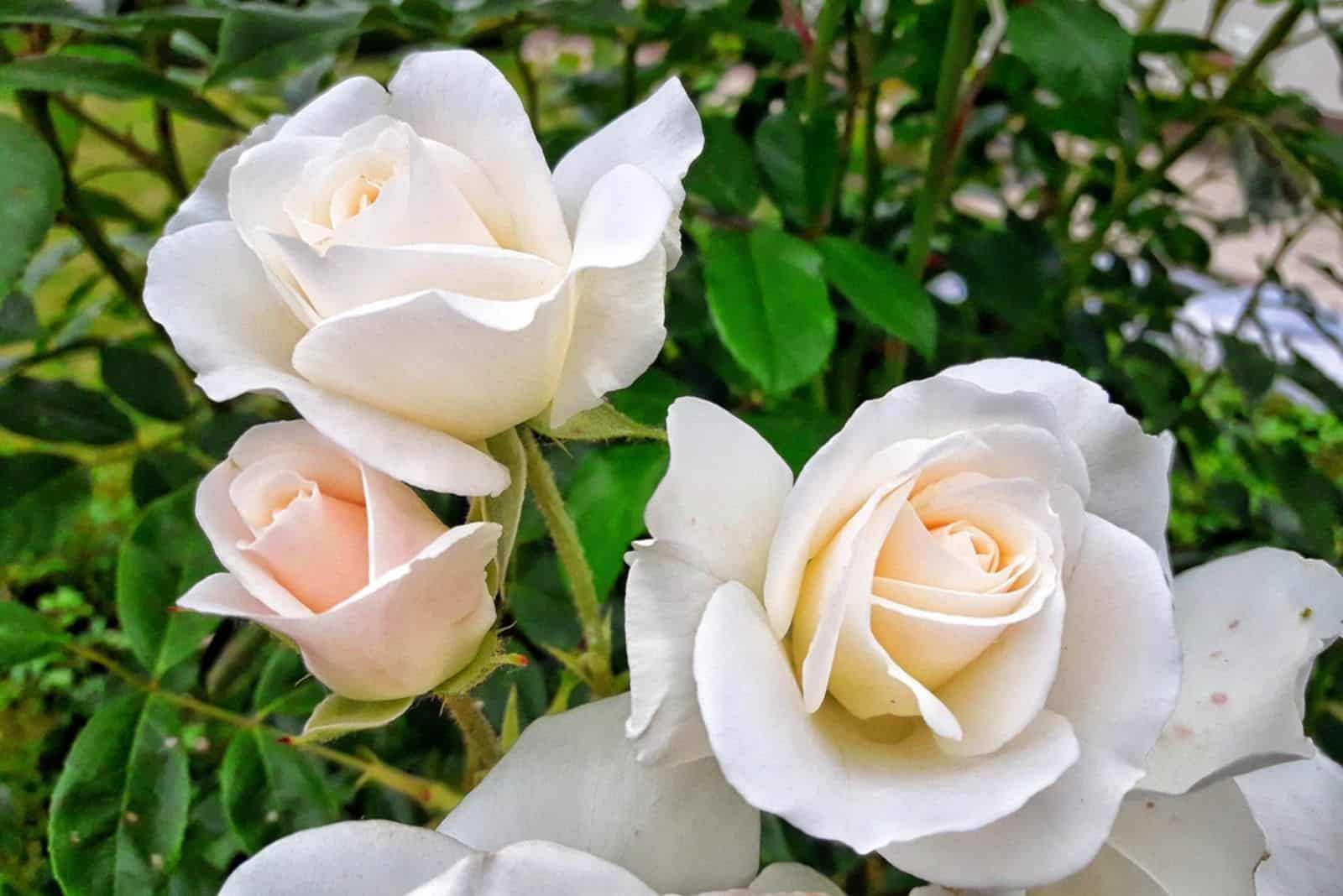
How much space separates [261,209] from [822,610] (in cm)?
18

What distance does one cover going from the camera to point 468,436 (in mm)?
277

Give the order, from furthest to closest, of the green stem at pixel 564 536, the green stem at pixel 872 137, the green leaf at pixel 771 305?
the green stem at pixel 872 137
the green leaf at pixel 771 305
the green stem at pixel 564 536

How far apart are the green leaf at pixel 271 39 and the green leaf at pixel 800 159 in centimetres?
21

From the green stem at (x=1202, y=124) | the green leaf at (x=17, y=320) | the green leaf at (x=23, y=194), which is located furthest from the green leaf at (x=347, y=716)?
the green stem at (x=1202, y=124)

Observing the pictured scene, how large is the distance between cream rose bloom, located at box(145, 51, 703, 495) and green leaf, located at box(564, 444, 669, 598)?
0.14m

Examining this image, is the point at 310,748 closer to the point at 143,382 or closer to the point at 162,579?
the point at 162,579

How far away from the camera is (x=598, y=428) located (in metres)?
0.30

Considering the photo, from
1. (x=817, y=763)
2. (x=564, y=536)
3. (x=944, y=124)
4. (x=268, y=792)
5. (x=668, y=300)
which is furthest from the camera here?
(x=668, y=300)

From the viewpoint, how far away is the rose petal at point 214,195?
0.97ft

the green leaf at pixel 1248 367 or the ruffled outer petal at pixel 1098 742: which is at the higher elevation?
the ruffled outer petal at pixel 1098 742

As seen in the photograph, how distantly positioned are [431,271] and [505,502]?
76mm

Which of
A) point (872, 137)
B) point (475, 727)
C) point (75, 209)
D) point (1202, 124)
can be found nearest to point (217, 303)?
point (475, 727)

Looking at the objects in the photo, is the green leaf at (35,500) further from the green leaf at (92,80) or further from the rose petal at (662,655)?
the rose petal at (662,655)

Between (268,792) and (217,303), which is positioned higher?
(217,303)
